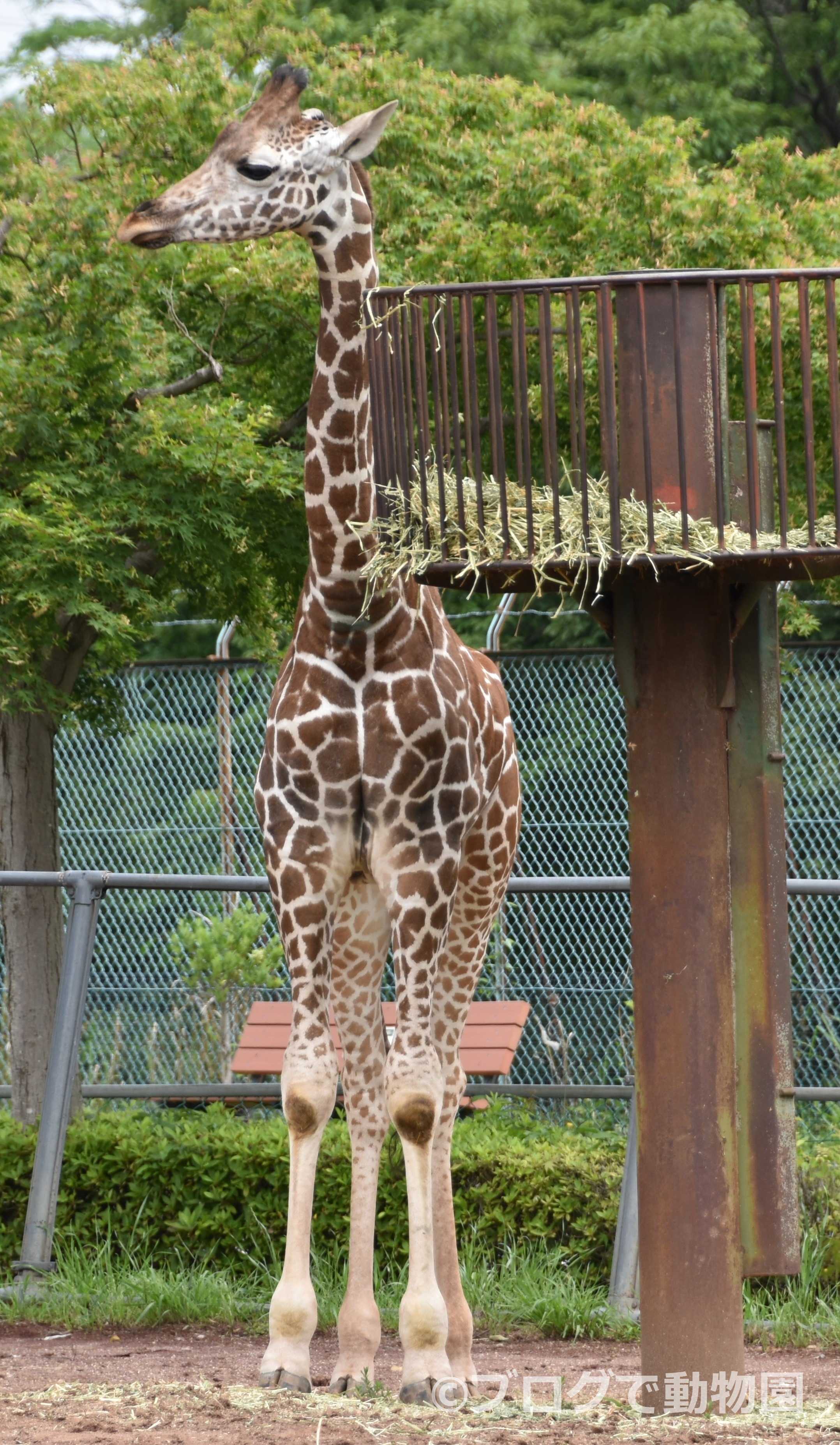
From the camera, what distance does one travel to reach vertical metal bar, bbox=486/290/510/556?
14.2 feet

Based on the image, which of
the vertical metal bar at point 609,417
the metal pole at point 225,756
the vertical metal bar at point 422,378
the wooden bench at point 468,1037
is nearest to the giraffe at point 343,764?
the vertical metal bar at point 422,378

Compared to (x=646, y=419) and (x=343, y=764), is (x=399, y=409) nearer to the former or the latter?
(x=646, y=419)

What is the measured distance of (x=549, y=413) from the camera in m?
4.33

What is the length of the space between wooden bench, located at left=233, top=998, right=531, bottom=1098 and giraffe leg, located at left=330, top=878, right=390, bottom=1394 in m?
2.05

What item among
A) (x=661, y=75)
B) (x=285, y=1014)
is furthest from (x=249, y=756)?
(x=661, y=75)

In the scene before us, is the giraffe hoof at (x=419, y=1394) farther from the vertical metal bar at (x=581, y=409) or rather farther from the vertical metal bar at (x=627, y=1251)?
the vertical metal bar at (x=581, y=409)

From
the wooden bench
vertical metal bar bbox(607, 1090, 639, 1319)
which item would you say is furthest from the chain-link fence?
vertical metal bar bbox(607, 1090, 639, 1319)

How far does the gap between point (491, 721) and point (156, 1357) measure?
2521 millimetres

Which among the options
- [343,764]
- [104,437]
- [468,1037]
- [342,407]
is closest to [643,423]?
[342,407]

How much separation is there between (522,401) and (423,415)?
31 cm

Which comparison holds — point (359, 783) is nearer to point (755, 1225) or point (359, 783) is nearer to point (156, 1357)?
point (755, 1225)

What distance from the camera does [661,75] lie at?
1700cm

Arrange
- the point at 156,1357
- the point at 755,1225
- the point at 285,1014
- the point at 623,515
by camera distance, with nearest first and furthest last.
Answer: the point at 623,515 < the point at 755,1225 < the point at 156,1357 < the point at 285,1014

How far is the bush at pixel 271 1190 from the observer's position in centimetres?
705
